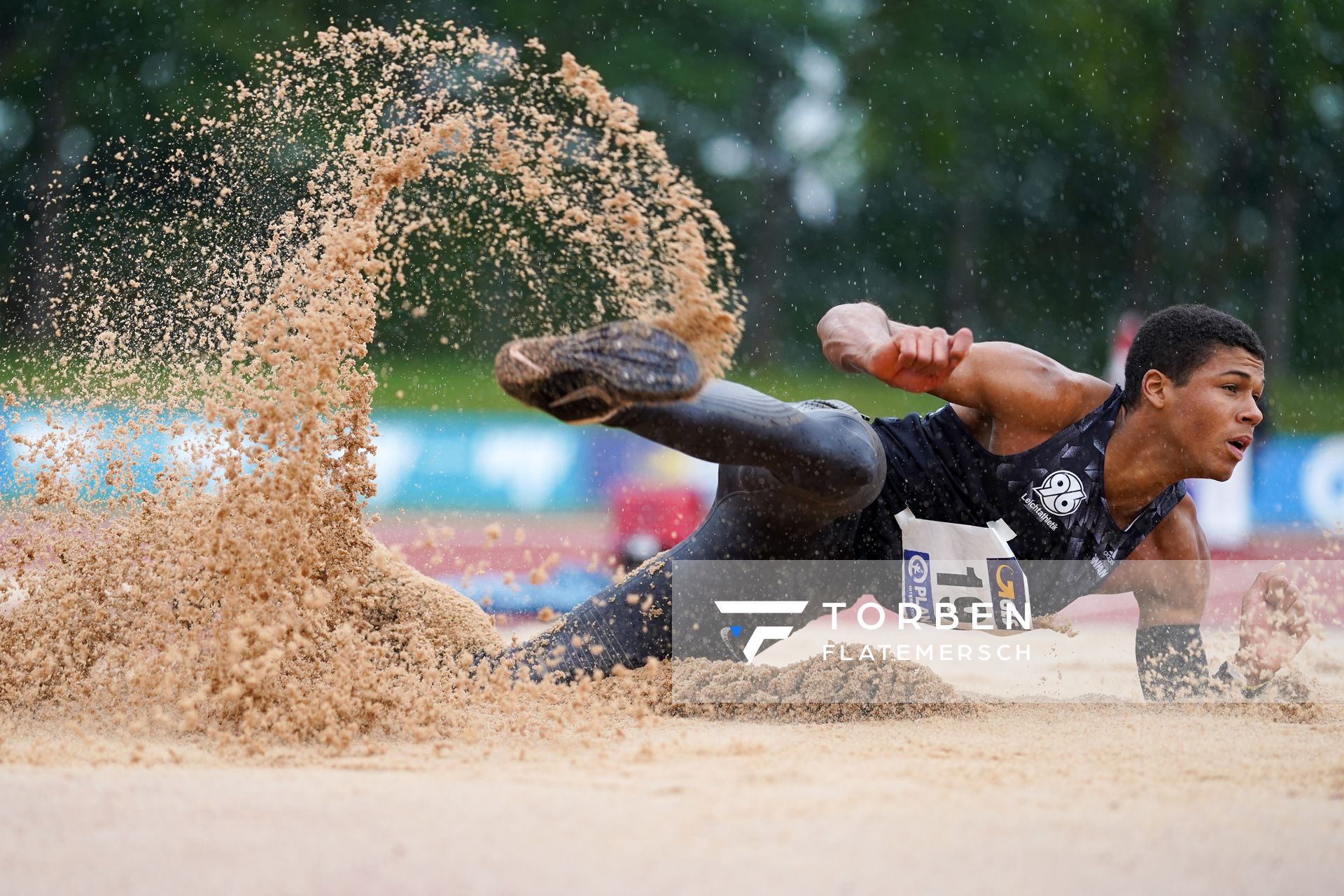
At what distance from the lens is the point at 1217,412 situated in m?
3.24

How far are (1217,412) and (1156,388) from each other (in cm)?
16

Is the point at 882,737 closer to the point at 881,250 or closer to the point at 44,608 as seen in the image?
the point at 44,608

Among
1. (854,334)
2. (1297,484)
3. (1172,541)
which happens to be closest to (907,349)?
(854,334)

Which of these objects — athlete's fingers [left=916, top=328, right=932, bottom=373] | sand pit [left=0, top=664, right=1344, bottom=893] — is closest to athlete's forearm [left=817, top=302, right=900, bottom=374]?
athlete's fingers [left=916, top=328, right=932, bottom=373]

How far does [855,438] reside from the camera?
2859 mm

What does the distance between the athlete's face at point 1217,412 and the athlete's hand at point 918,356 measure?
0.77 meters

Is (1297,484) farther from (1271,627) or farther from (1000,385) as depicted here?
(1000,385)

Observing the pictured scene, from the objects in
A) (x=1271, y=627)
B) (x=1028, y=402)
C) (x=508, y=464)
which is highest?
(x=508, y=464)

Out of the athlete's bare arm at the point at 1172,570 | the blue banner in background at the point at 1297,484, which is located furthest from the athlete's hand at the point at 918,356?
the blue banner in background at the point at 1297,484

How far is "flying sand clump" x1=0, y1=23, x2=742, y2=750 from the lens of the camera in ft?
9.41

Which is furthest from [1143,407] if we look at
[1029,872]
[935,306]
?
[935,306]

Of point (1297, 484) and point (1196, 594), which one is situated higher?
point (1297, 484)

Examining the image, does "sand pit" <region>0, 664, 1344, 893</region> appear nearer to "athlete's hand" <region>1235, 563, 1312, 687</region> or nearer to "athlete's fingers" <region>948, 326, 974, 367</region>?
"athlete's hand" <region>1235, 563, 1312, 687</region>

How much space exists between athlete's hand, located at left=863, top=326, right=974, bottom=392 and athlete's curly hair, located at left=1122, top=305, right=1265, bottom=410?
2.55 ft
